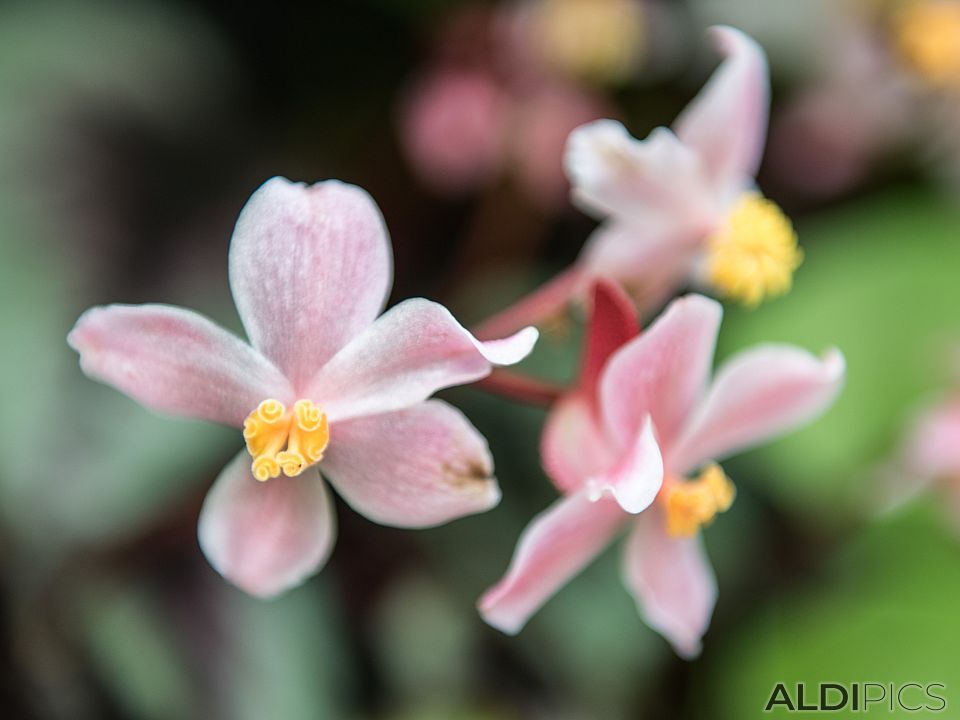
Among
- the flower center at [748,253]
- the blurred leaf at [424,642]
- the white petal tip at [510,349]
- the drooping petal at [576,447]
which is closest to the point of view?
the white petal tip at [510,349]

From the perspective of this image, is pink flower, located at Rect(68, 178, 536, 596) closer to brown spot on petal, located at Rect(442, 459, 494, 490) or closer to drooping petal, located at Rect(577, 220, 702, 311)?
brown spot on petal, located at Rect(442, 459, 494, 490)

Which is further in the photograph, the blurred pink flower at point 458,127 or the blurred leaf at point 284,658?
the blurred pink flower at point 458,127

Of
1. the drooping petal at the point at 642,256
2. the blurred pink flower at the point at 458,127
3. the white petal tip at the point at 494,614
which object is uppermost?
the blurred pink flower at the point at 458,127

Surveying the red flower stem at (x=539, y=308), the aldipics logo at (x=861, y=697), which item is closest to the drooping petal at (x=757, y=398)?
the red flower stem at (x=539, y=308)

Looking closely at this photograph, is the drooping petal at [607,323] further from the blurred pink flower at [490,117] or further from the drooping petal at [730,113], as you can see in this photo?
the blurred pink flower at [490,117]

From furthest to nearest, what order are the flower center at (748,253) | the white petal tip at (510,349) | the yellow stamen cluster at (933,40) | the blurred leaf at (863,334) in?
the yellow stamen cluster at (933,40) < the blurred leaf at (863,334) < the flower center at (748,253) < the white petal tip at (510,349)

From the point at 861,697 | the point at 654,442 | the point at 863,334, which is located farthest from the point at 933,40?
the point at 654,442

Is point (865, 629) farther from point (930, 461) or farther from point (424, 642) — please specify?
point (424, 642)

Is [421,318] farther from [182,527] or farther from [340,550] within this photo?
[340,550]
